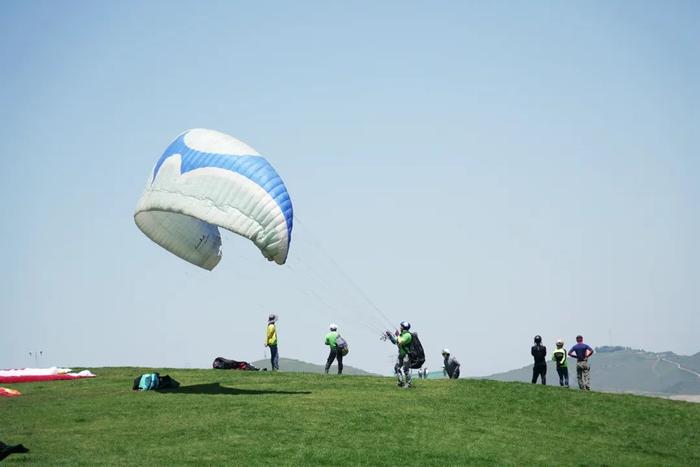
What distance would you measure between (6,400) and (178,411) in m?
6.00

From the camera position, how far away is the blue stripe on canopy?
88.8ft

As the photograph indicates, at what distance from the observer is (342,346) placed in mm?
33562

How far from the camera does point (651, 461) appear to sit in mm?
21859

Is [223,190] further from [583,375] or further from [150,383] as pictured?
[583,375]

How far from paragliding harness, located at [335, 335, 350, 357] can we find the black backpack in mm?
4850

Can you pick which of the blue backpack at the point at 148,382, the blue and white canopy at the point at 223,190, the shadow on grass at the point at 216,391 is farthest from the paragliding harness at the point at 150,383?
the blue and white canopy at the point at 223,190

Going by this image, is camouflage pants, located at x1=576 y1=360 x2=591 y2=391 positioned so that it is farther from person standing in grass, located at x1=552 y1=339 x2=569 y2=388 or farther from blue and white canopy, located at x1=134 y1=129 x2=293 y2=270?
blue and white canopy, located at x1=134 y1=129 x2=293 y2=270

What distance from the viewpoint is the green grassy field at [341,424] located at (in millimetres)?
19953

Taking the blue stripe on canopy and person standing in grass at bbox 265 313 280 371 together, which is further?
person standing in grass at bbox 265 313 280 371

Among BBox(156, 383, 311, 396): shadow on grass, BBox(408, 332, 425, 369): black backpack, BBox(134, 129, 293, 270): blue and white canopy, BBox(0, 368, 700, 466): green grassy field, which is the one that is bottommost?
BBox(0, 368, 700, 466): green grassy field

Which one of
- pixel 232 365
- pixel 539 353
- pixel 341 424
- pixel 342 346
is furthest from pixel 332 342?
pixel 341 424

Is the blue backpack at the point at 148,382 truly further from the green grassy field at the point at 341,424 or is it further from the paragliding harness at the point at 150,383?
the green grassy field at the point at 341,424

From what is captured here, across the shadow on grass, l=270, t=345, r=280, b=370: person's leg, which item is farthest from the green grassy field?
l=270, t=345, r=280, b=370: person's leg

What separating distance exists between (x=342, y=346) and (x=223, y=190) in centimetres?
916
